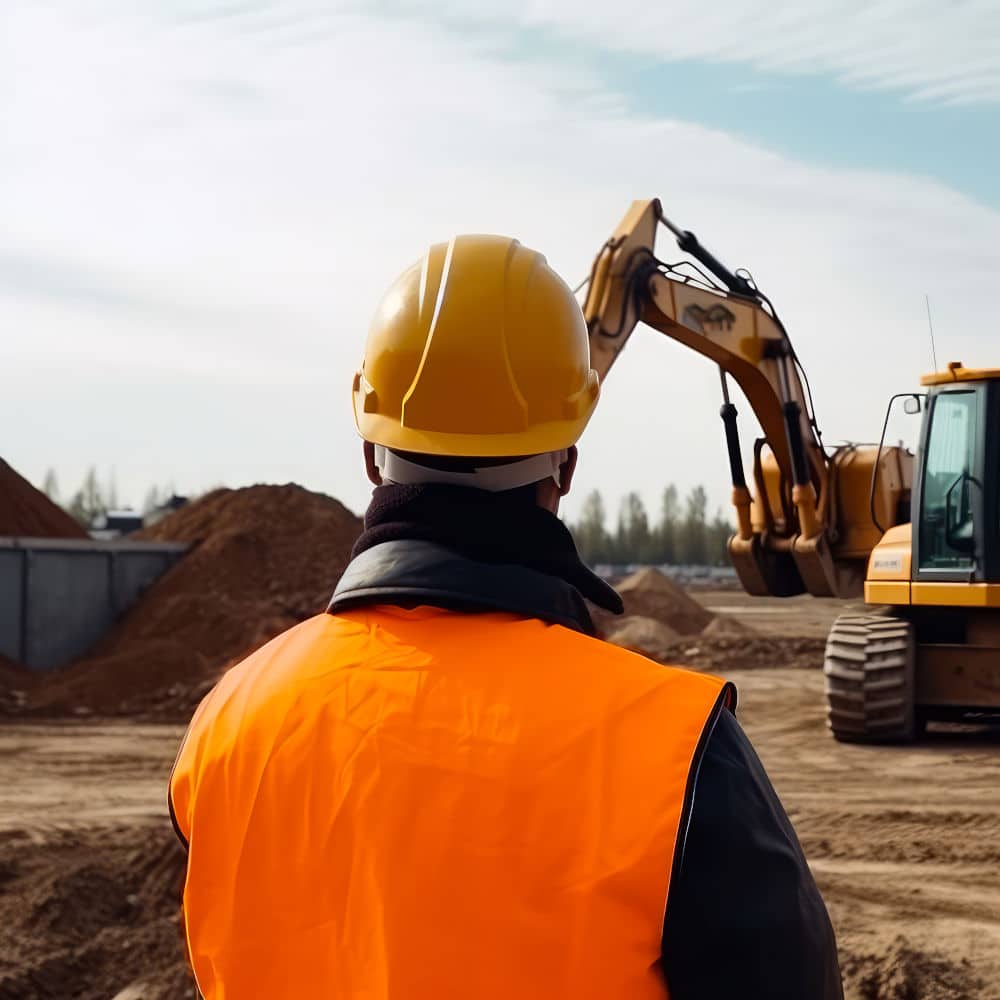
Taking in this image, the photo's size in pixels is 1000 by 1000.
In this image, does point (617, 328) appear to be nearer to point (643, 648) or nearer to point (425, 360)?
point (643, 648)

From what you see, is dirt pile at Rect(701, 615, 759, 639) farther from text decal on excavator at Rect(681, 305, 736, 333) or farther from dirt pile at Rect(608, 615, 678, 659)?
text decal on excavator at Rect(681, 305, 736, 333)

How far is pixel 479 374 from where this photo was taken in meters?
1.75

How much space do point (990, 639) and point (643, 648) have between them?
809 centimetres

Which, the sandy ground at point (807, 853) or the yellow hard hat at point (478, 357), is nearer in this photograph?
the yellow hard hat at point (478, 357)

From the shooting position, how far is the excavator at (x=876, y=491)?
10477 millimetres

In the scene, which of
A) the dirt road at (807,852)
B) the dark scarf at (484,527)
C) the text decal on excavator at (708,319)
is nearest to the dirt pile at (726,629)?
the dirt road at (807,852)

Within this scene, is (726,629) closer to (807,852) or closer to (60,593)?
(60,593)

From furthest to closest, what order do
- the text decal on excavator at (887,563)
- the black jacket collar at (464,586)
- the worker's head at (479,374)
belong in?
the text decal on excavator at (887,563) → the worker's head at (479,374) → the black jacket collar at (464,586)

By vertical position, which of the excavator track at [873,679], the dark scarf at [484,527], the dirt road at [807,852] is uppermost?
the dark scarf at [484,527]

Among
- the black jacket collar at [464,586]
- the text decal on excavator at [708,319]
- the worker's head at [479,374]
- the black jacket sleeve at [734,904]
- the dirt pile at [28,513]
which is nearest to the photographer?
the black jacket sleeve at [734,904]

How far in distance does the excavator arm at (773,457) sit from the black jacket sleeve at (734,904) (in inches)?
401

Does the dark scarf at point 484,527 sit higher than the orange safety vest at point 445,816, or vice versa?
the dark scarf at point 484,527

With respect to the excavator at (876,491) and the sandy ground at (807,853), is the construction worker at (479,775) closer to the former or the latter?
the sandy ground at (807,853)

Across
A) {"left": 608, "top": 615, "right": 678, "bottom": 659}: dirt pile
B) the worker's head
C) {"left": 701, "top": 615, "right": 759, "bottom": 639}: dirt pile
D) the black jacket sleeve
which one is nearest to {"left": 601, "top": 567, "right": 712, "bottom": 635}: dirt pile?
{"left": 701, "top": 615, "right": 759, "bottom": 639}: dirt pile
